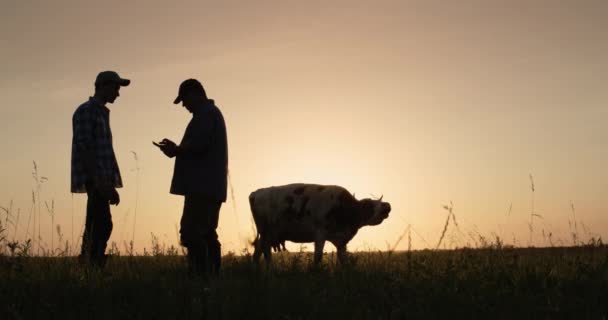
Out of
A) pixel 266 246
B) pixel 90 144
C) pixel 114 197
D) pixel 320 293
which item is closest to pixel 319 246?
pixel 266 246

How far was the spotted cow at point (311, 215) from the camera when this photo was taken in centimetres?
1134

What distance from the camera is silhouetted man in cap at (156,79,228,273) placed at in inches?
321

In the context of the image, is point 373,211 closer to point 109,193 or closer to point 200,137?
point 200,137

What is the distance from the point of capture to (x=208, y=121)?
8.35m

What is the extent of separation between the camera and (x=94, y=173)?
858cm

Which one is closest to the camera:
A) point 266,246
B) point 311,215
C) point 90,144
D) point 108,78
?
point 90,144

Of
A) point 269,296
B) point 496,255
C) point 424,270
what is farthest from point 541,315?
point 496,255

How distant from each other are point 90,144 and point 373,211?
16.8 feet

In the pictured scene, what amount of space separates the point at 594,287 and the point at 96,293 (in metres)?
5.02

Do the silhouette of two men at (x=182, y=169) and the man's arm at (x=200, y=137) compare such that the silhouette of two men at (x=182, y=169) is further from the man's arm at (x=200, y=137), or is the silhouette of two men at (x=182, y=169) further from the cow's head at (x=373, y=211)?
the cow's head at (x=373, y=211)

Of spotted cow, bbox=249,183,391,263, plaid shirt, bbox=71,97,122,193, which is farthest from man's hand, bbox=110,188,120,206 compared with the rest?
spotted cow, bbox=249,183,391,263

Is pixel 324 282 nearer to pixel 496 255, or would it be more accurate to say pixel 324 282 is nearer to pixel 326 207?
pixel 496 255

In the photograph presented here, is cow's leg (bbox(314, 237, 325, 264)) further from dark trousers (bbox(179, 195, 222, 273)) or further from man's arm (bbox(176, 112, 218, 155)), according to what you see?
man's arm (bbox(176, 112, 218, 155))

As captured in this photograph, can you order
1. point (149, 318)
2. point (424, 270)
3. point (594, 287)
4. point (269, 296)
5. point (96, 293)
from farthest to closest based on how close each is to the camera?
point (424, 270)
point (594, 287)
point (96, 293)
point (269, 296)
point (149, 318)
